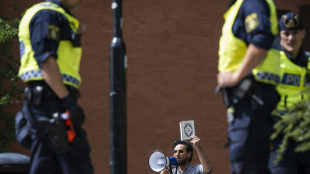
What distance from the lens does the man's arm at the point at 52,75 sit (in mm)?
4176

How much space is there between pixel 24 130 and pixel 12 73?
11.9ft

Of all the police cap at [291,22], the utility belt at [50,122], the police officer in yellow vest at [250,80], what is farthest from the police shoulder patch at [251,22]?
the utility belt at [50,122]

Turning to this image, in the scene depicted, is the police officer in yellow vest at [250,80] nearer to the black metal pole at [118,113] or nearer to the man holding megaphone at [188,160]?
the black metal pole at [118,113]

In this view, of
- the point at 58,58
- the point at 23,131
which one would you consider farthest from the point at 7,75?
the point at 58,58

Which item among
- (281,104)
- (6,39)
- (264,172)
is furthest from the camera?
(6,39)

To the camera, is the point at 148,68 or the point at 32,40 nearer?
the point at 32,40

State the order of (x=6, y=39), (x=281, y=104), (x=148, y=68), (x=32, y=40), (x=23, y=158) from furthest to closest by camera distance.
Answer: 1. (x=148, y=68)
2. (x=6, y=39)
3. (x=23, y=158)
4. (x=281, y=104)
5. (x=32, y=40)

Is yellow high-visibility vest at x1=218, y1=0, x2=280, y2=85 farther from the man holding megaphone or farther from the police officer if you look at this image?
the man holding megaphone

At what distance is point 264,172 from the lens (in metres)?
4.02

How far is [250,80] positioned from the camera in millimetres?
4035

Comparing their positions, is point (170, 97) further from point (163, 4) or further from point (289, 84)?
point (289, 84)

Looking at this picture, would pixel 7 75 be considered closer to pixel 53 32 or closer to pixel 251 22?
pixel 53 32

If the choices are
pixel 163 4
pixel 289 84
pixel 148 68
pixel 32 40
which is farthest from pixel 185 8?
pixel 32 40

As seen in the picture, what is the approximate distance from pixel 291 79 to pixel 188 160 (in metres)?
2.66
